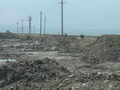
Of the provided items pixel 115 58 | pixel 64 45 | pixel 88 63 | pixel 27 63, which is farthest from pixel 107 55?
pixel 64 45

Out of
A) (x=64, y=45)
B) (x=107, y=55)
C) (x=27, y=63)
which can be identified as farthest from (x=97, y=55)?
(x=64, y=45)

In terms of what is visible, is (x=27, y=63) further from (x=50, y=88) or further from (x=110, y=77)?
(x=110, y=77)

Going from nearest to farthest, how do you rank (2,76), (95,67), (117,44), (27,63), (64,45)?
(2,76) < (27,63) < (95,67) < (117,44) < (64,45)

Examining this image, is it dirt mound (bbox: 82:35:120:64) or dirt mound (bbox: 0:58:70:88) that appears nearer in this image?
dirt mound (bbox: 0:58:70:88)

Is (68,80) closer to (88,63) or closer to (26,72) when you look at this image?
(26,72)

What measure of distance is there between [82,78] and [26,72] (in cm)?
356

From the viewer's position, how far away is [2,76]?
13.0 meters

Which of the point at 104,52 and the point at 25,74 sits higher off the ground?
the point at 104,52

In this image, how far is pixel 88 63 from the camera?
23.2m

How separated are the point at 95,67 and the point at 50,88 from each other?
10.9 m

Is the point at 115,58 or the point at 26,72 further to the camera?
the point at 115,58

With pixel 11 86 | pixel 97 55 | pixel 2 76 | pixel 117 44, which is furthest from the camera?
pixel 117 44

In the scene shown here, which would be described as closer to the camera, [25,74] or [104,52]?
[25,74]

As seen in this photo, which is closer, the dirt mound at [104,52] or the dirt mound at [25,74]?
the dirt mound at [25,74]
